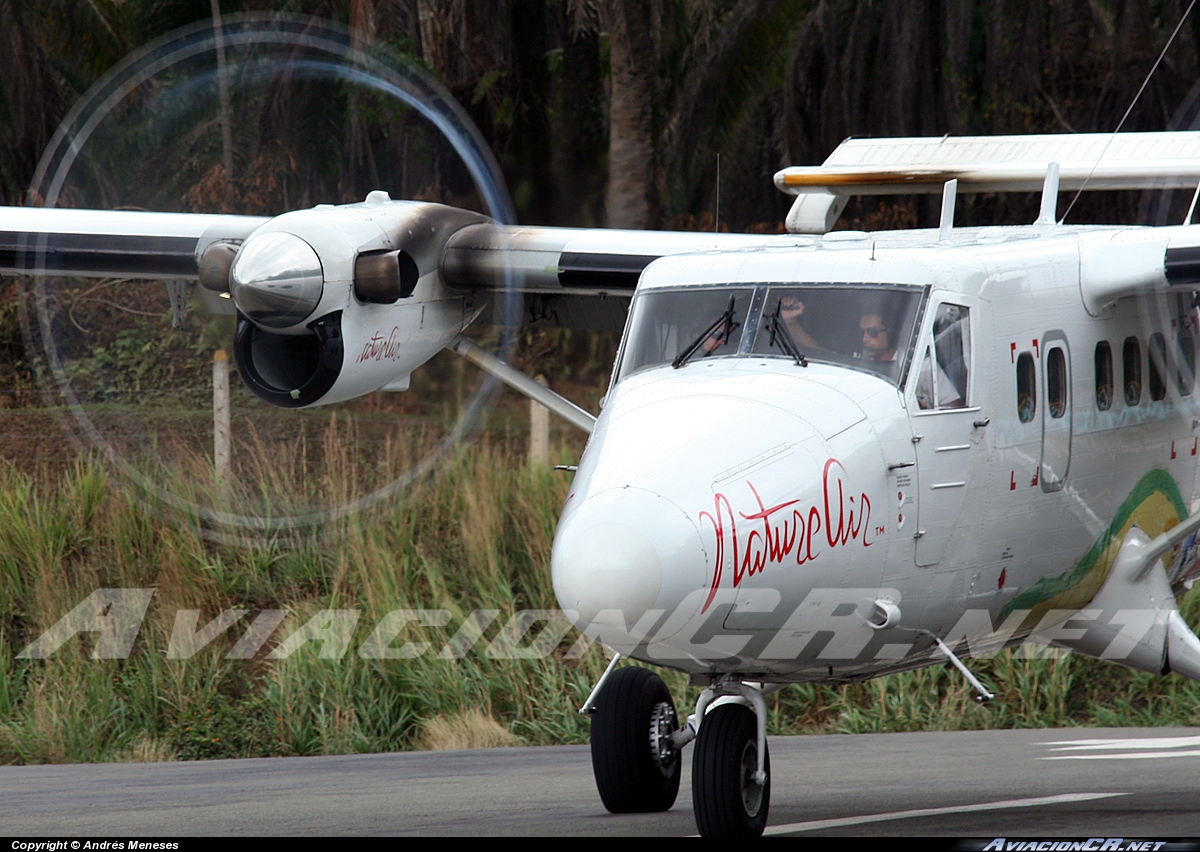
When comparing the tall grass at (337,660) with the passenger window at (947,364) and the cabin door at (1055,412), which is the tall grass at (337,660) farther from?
the passenger window at (947,364)

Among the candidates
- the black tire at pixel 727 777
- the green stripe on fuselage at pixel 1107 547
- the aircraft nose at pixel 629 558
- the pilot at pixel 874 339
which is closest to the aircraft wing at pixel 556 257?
the pilot at pixel 874 339

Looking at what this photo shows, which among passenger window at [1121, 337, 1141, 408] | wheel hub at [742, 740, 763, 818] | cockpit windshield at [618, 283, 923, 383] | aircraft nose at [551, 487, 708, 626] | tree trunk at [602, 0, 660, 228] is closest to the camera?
Answer: aircraft nose at [551, 487, 708, 626]

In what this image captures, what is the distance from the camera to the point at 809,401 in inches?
256

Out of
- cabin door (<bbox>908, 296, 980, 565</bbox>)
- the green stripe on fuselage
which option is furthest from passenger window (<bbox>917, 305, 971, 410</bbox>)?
the green stripe on fuselage

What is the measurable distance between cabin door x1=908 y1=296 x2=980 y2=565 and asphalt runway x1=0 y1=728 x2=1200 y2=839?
4.70 ft

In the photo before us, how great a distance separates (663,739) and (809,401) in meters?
2.49

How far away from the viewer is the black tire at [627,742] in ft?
26.5

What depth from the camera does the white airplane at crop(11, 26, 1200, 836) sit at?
20.0 feet

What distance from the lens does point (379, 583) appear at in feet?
45.4

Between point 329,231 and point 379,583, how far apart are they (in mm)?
5444

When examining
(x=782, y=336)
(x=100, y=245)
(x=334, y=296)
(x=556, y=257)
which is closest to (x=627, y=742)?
(x=782, y=336)

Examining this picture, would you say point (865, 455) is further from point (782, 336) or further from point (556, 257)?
point (556, 257)

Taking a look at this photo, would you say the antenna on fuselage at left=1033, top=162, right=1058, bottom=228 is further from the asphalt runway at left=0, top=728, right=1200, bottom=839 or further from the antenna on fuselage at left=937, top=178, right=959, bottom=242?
the asphalt runway at left=0, top=728, right=1200, bottom=839
